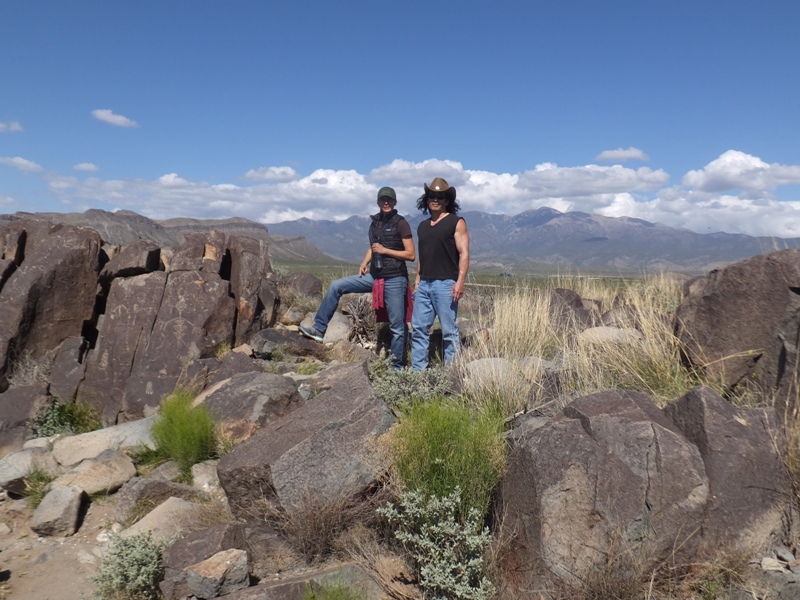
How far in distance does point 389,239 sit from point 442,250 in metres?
0.90

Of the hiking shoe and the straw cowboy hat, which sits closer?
the straw cowboy hat

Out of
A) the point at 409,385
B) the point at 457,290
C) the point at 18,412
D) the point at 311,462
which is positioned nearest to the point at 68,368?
the point at 18,412

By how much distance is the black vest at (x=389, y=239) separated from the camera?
7844 mm

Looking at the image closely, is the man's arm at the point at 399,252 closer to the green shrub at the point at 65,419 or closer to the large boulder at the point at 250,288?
the large boulder at the point at 250,288

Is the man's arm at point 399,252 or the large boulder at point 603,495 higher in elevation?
the man's arm at point 399,252

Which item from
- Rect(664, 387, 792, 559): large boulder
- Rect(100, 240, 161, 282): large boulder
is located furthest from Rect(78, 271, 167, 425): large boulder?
Rect(664, 387, 792, 559): large boulder

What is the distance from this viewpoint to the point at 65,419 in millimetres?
7664

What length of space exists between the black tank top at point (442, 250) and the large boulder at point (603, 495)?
322cm

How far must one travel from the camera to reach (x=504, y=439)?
15.7ft

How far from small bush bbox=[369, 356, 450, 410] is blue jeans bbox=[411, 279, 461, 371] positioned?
52 cm

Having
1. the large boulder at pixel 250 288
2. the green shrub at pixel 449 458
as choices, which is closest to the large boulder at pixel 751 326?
the green shrub at pixel 449 458

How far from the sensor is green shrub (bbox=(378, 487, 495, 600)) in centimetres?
398

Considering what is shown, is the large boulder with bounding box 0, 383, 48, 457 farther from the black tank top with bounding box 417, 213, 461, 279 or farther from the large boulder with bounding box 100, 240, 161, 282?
the black tank top with bounding box 417, 213, 461, 279

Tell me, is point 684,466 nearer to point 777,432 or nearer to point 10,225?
point 777,432
